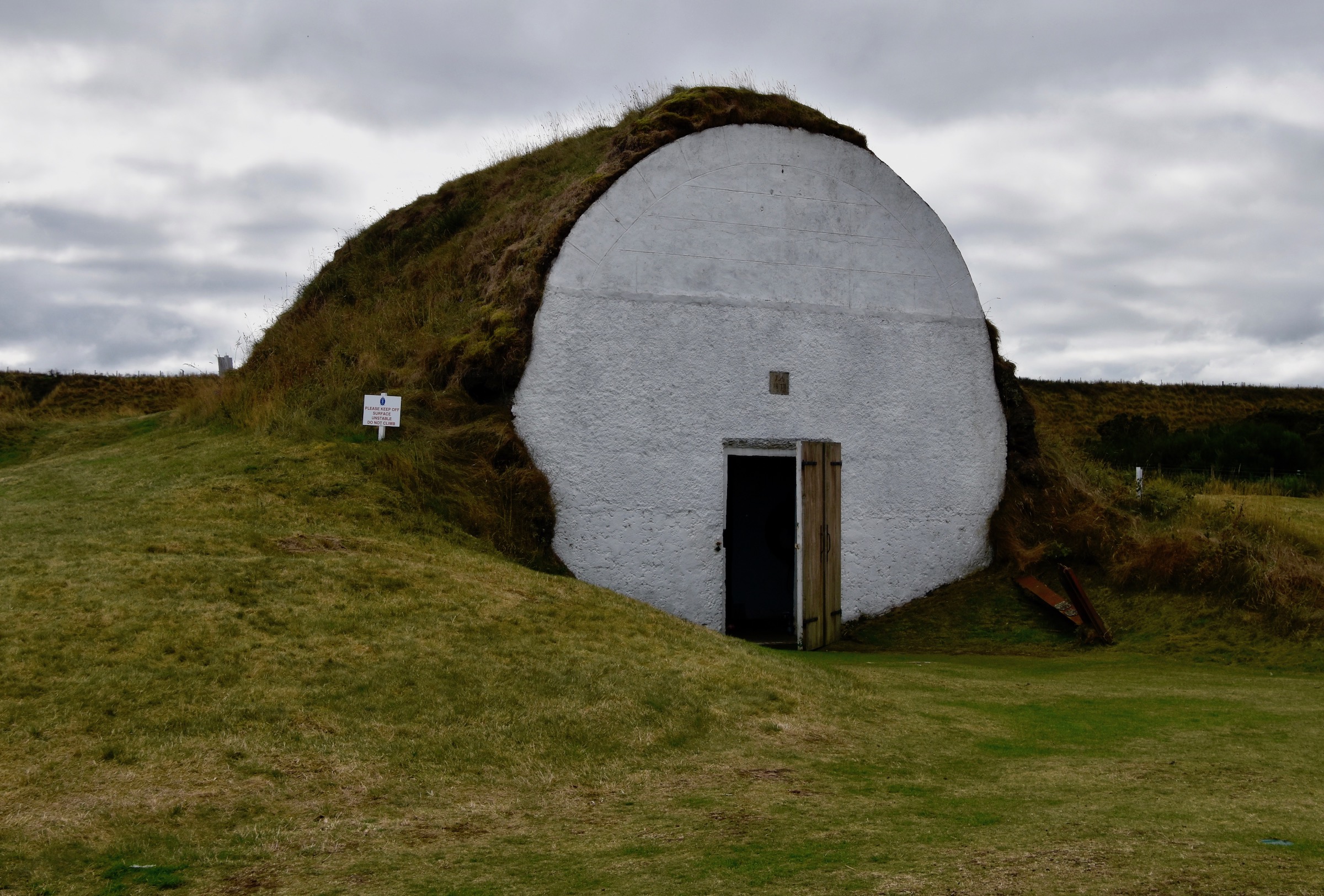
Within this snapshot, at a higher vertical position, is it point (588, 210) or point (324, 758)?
point (588, 210)

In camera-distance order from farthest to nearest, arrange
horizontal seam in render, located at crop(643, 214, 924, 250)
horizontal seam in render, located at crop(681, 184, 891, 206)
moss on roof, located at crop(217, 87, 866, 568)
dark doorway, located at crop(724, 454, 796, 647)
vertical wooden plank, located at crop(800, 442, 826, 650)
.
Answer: dark doorway, located at crop(724, 454, 796, 647), horizontal seam in render, located at crop(681, 184, 891, 206), horizontal seam in render, located at crop(643, 214, 924, 250), vertical wooden plank, located at crop(800, 442, 826, 650), moss on roof, located at crop(217, 87, 866, 568)

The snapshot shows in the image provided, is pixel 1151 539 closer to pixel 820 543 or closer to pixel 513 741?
pixel 820 543

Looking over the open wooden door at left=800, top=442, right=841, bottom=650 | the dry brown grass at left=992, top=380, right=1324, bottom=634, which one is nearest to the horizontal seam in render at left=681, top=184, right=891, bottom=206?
the open wooden door at left=800, top=442, right=841, bottom=650

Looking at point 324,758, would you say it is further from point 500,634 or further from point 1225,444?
point 1225,444

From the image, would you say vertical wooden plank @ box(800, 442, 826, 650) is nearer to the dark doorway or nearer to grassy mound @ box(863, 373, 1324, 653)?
grassy mound @ box(863, 373, 1324, 653)

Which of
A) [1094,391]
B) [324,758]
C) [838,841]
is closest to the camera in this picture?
[838,841]

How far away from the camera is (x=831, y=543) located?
15094 mm

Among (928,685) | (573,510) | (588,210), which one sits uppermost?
(588,210)

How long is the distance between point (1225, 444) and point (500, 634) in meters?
30.9

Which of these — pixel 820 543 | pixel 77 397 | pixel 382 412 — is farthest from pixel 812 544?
pixel 77 397

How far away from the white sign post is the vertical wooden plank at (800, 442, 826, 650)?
15.8 feet

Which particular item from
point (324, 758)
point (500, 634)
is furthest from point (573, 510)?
point (324, 758)

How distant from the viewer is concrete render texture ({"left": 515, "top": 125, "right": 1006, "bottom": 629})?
14734 mm

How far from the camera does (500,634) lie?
968 cm
